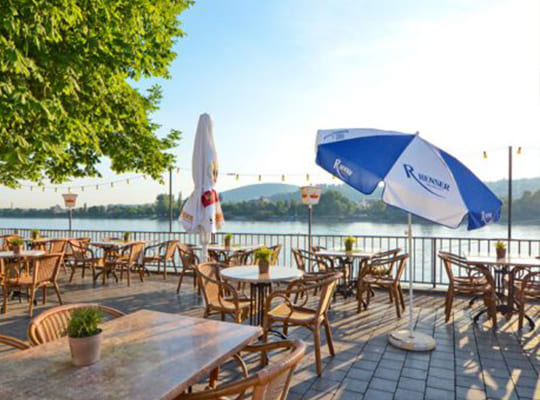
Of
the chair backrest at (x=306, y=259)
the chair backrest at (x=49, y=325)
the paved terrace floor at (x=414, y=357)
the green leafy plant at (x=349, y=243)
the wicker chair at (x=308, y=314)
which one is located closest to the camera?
the chair backrest at (x=49, y=325)

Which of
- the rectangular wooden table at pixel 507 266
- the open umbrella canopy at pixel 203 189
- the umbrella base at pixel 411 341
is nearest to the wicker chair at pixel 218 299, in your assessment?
the open umbrella canopy at pixel 203 189

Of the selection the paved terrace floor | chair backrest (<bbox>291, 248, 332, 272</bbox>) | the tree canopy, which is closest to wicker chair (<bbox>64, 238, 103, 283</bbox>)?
the paved terrace floor

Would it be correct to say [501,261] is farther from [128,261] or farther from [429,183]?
[128,261]

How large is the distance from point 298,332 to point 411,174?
7.50 ft

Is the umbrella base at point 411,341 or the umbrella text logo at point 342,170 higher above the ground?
the umbrella text logo at point 342,170

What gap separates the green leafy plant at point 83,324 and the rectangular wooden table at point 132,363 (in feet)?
0.42

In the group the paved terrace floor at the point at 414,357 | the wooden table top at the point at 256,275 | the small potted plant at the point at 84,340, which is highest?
the small potted plant at the point at 84,340

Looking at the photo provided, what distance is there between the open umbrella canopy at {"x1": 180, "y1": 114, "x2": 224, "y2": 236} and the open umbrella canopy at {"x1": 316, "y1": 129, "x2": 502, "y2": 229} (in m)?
2.29

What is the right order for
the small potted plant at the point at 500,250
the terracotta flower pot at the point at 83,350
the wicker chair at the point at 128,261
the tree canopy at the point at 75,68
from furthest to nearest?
the wicker chair at the point at 128,261, the small potted plant at the point at 500,250, the tree canopy at the point at 75,68, the terracotta flower pot at the point at 83,350

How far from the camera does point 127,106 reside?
744 cm

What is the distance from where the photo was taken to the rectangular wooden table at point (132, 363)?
1.33 metres

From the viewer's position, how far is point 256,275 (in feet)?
12.8

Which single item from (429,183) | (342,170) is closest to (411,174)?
(429,183)

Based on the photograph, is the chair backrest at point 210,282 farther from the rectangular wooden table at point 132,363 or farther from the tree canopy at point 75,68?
the tree canopy at point 75,68
